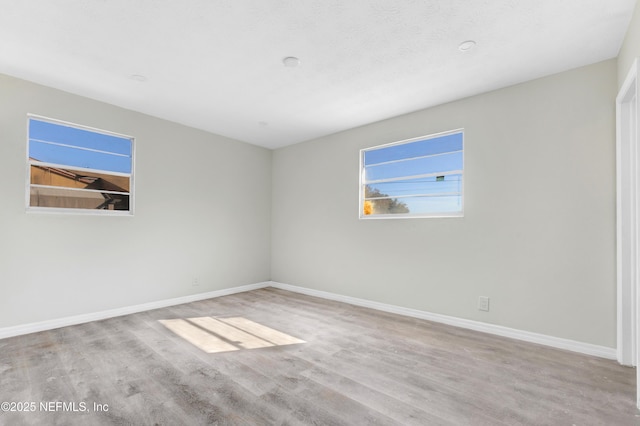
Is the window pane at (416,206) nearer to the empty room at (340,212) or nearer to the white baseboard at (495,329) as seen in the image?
the empty room at (340,212)

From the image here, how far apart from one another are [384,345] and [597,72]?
3236 mm

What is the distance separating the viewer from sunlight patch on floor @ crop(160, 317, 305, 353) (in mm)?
2795

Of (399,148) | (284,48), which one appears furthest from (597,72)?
(284,48)

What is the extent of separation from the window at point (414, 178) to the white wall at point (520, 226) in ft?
0.40

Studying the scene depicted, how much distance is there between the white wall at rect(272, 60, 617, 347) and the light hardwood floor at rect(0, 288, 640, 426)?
1.36ft

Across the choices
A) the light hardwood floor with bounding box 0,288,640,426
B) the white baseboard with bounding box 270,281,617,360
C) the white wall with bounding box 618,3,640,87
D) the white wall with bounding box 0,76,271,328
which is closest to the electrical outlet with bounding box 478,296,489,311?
the white baseboard with bounding box 270,281,617,360

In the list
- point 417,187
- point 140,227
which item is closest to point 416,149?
point 417,187

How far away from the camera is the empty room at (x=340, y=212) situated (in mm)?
2020

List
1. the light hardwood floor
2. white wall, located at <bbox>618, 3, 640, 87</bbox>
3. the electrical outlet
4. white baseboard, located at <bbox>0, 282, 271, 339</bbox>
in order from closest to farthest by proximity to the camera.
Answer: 1. the light hardwood floor
2. white wall, located at <bbox>618, 3, 640, 87</bbox>
3. white baseboard, located at <bbox>0, 282, 271, 339</bbox>
4. the electrical outlet

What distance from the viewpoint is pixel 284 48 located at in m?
2.51

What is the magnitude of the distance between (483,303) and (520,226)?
36.3 inches

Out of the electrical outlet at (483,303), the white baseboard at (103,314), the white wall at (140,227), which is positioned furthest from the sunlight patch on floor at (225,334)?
the electrical outlet at (483,303)

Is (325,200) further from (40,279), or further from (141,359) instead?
(40,279)

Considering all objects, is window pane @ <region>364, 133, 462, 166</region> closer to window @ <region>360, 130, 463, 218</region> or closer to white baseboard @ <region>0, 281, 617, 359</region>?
A: window @ <region>360, 130, 463, 218</region>
